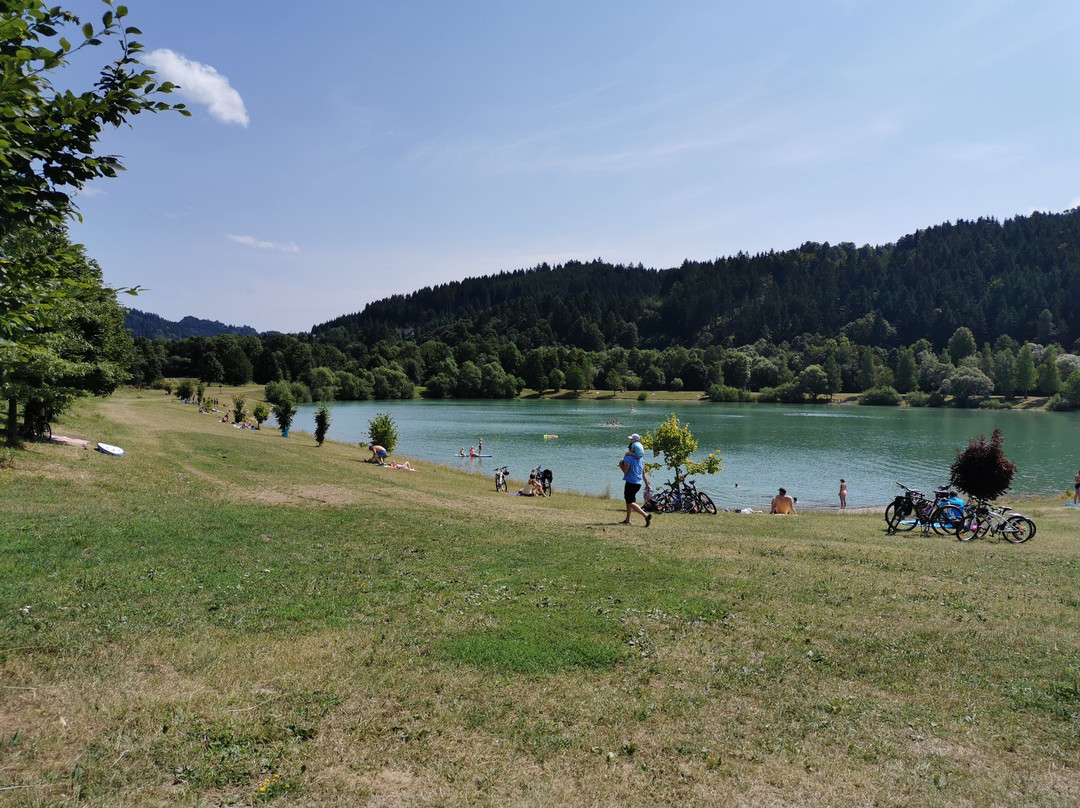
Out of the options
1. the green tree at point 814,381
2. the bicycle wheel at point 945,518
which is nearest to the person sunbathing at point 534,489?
the bicycle wheel at point 945,518

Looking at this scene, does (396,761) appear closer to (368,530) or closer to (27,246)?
(27,246)

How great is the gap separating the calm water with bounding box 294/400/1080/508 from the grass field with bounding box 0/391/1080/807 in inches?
944

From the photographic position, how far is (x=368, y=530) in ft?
47.9

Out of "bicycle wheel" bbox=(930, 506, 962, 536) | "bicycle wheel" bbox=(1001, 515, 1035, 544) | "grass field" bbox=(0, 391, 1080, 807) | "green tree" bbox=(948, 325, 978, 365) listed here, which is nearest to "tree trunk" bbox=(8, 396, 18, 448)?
"grass field" bbox=(0, 391, 1080, 807)

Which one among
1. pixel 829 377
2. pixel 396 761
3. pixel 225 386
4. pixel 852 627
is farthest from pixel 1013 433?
pixel 225 386

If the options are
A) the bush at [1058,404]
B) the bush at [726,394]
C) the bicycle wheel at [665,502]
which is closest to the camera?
the bicycle wheel at [665,502]

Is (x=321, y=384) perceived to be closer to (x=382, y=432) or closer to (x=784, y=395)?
(x=382, y=432)

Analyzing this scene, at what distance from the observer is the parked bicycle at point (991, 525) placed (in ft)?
59.9

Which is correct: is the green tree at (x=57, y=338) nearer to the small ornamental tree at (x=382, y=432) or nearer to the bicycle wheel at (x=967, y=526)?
the small ornamental tree at (x=382, y=432)

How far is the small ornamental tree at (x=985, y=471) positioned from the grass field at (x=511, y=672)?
15323mm

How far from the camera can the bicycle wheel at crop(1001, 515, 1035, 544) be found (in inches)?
711

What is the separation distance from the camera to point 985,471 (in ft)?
87.6

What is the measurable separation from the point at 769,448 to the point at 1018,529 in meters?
50.5

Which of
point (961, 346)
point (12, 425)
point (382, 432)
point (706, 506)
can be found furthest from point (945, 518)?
point (961, 346)
